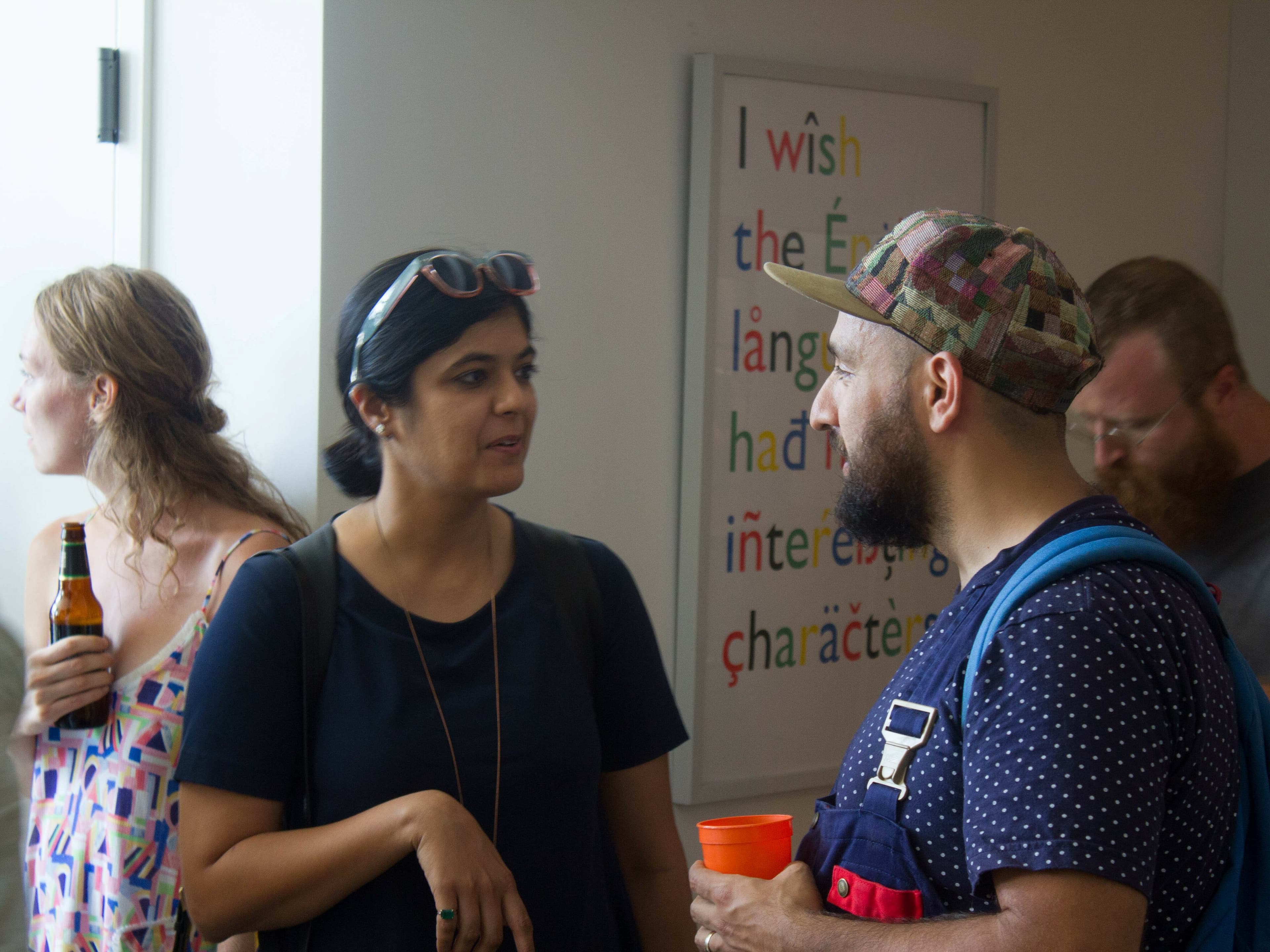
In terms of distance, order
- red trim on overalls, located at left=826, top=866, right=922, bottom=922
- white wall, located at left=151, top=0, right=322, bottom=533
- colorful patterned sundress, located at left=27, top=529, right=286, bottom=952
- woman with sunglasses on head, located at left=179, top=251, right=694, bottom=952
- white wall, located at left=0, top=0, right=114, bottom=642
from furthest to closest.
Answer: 1. white wall, located at left=0, top=0, right=114, bottom=642
2. white wall, located at left=151, top=0, right=322, bottom=533
3. colorful patterned sundress, located at left=27, top=529, right=286, bottom=952
4. woman with sunglasses on head, located at left=179, top=251, right=694, bottom=952
5. red trim on overalls, located at left=826, top=866, right=922, bottom=922

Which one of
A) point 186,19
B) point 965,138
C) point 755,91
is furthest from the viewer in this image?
point 965,138

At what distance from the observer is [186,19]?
218 centimetres

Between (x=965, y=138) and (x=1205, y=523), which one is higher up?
(x=965, y=138)

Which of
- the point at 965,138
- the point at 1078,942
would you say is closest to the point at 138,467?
the point at 1078,942

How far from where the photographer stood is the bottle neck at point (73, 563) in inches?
65.7

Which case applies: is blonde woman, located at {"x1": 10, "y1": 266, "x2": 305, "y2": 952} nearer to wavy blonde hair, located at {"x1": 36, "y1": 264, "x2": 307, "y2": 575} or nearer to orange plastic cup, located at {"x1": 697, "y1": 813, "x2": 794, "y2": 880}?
wavy blonde hair, located at {"x1": 36, "y1": 264, "x2": 307, "y2": 575}

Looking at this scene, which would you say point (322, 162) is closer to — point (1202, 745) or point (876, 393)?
point (876, 393)

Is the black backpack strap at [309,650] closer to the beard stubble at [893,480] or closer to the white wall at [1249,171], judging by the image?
the beard stubble at [893,480]

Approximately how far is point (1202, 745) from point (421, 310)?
41.8 inches

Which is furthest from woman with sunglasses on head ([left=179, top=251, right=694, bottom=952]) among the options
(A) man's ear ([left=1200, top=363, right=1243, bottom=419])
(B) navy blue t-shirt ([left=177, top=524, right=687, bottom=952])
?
(A) man's ear ([left=1200, top=363, right=1243, bottom=419])

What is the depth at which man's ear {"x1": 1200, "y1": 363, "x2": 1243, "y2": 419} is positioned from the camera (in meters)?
1.84

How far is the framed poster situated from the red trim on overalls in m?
1.30

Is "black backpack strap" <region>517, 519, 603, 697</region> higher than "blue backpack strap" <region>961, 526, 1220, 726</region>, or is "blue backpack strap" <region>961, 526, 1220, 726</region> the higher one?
"blue backpack strap" <region>961, 526, 1220, 726</region>

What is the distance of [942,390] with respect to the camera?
112 centimetres
